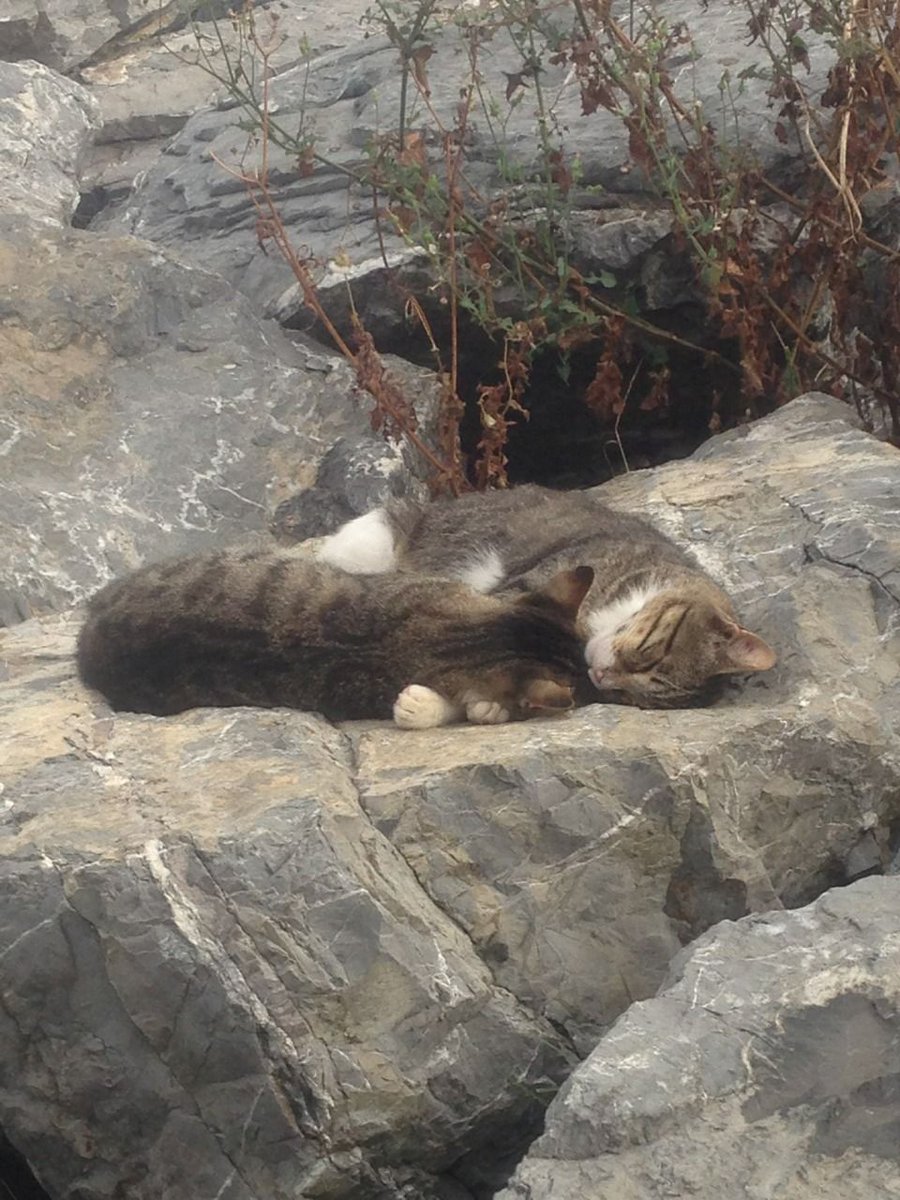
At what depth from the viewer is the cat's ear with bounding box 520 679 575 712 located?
4570 millimetres

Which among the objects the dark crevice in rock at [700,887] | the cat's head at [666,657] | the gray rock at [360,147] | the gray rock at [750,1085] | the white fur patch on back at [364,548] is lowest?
the dark crevice in rock at [700,887]

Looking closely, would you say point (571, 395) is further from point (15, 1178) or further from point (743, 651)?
point (15, 1178)

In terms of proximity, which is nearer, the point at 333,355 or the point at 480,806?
the point at 480,806

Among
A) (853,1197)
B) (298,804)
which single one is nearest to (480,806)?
(298,804)

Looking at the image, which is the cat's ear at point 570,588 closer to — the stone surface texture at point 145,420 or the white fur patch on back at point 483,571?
the white fur patch on back at point 483,571

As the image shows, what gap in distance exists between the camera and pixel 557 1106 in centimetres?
298

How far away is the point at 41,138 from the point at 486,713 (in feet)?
19.5

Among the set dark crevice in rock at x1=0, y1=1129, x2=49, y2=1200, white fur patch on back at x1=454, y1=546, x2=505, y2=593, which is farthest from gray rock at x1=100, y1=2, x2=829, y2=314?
dark crevice in rock at x1=0, y1=1129, x2=49, y2=1200

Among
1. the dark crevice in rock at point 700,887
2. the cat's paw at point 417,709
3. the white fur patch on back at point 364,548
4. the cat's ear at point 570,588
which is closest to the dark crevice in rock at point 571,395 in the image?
the white fur patch on back at point 364,548

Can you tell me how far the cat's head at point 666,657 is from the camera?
4.84m

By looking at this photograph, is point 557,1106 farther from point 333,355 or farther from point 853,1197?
point 333,355

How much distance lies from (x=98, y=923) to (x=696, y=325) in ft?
15.5

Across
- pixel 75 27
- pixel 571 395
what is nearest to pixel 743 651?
pixel 571 395

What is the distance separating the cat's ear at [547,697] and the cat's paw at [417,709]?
0.27m
